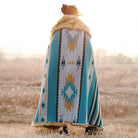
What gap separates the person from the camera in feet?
17.9

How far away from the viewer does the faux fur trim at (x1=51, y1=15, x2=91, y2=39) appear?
546cm

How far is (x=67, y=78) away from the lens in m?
5.45

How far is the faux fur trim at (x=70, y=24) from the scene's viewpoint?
5.46 m

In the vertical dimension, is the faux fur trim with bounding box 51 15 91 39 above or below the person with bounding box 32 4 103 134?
above

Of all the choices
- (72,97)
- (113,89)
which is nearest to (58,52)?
(72,97)

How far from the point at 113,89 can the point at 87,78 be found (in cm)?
1039

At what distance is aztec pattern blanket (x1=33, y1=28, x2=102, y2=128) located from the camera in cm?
544

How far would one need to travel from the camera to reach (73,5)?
5.59 m

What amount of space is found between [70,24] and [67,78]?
985 mm

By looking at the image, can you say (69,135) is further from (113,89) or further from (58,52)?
(113,89)

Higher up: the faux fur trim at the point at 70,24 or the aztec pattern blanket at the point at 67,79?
the faux fur trim at the point at 70,24

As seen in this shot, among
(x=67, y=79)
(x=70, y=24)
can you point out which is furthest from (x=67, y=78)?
(x=70, y=24)

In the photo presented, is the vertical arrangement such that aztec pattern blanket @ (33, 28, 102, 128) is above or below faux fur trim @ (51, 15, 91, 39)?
below

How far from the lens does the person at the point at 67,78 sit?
17.9 ft
